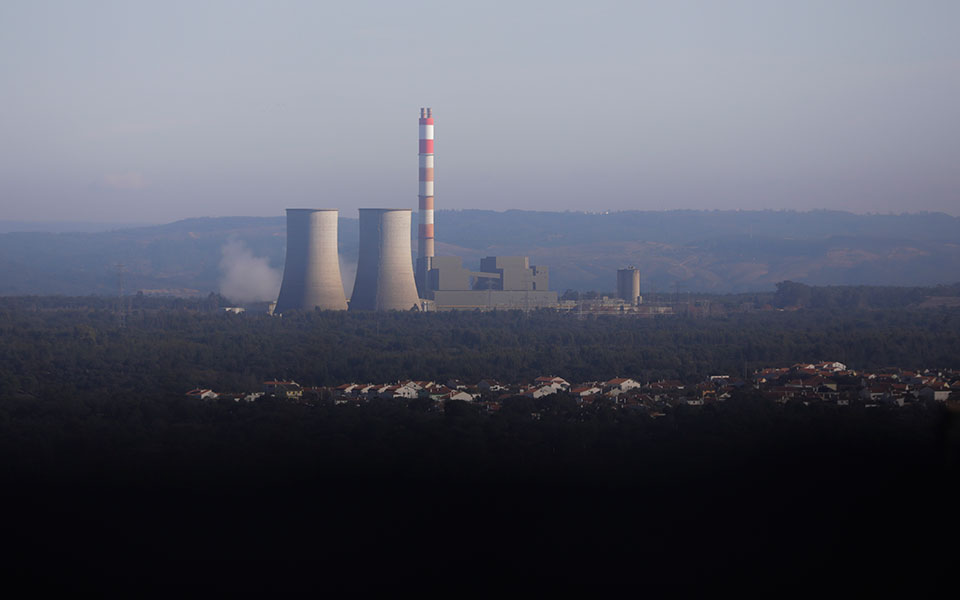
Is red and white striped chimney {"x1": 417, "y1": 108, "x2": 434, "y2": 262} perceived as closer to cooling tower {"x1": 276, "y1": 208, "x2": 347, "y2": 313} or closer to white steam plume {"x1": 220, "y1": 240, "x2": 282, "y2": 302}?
cooling tower {"x1": 276, "y1": 208, "x2": 347, "y2": 313}

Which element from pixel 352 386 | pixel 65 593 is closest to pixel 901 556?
pixel 65 593

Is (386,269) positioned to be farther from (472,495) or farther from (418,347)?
(472,495)

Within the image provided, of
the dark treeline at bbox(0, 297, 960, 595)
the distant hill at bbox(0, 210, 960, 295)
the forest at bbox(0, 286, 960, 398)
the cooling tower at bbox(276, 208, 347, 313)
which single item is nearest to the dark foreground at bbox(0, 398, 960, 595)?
the dark treeline at bbox(0, 297, 960, 595)

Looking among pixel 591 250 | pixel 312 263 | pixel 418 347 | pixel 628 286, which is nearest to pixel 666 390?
pixel 418 347

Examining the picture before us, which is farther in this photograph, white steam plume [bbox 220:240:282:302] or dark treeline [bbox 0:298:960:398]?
white steam plume [bbox 220:240:282:302]

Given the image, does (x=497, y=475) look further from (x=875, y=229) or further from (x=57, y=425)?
(x=875, y=229)

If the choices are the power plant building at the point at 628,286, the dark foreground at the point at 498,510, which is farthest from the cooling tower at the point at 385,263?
the dark foreground at the point at 498,510

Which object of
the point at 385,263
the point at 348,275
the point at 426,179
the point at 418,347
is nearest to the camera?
the point at 418,347

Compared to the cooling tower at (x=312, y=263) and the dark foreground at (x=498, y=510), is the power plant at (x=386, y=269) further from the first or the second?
the dark foreground at (x=498, y=510)
